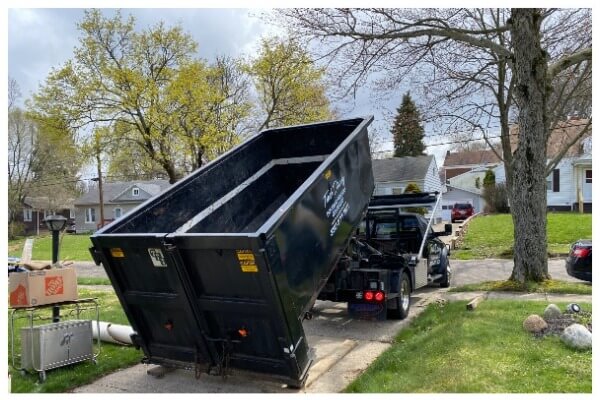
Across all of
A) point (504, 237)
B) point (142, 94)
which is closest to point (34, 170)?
point (142, 94)

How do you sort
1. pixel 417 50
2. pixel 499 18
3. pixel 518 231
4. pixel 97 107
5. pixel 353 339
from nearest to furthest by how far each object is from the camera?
pixel 353 339
pixel 518 231
pixel 417 50
pixel 499 18
pixel 97 107

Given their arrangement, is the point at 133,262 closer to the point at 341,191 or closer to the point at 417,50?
the point at 341,191

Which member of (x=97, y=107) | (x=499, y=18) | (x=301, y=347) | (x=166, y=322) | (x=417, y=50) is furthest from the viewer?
(x=97, y=107)

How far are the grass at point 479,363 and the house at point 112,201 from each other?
46.2 m

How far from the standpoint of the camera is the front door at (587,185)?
3684 centimetres

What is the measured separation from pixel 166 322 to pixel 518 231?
7850mm

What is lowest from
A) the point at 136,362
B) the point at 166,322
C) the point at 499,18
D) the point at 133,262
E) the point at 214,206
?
the point at 136,362

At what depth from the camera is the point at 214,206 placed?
6.40 meters

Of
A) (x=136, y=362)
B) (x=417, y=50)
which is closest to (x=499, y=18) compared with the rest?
(x=417, y=50)

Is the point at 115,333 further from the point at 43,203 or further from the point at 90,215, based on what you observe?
the point at 43,203

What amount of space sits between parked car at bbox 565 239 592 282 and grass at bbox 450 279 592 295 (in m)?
0.30

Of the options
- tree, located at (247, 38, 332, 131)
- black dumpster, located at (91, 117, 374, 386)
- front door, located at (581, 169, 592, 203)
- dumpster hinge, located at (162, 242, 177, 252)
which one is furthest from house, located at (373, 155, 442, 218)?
dumpster hinge, located at (162, 242, 177, 252)

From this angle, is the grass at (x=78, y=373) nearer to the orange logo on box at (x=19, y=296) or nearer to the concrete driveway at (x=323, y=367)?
the concrete driveway at (x=323, y=367)

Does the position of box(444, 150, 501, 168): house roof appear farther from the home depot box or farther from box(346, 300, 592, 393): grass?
the home depot box
